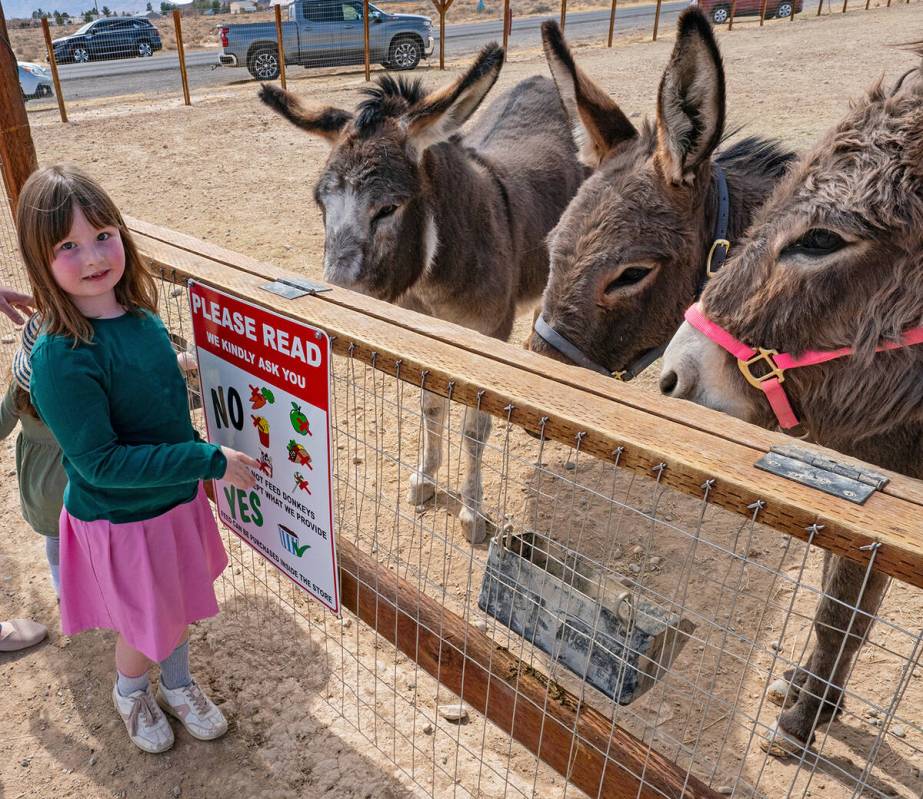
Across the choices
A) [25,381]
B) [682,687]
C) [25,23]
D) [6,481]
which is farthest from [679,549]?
[25,23]

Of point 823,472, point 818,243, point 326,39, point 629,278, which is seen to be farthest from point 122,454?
point 326,39

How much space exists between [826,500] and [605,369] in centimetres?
164

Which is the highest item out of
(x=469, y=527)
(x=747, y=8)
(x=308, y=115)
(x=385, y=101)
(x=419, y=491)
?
(x=747, y=8)

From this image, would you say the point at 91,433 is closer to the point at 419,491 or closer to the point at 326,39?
the point at 419,491

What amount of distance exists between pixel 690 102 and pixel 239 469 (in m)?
1.93

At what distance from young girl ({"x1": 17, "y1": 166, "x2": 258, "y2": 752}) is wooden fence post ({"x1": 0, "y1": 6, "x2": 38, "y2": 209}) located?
2.06 m

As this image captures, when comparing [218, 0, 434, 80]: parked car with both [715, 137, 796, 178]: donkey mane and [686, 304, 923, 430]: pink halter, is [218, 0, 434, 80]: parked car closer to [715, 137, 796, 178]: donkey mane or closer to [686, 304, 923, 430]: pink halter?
[715, 137, 796, 178]: donkey mane

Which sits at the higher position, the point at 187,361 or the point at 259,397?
the point at 259,397

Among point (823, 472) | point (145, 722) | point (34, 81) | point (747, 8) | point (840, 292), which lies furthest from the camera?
point (747, 8)

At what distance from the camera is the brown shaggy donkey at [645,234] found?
2.49 metres

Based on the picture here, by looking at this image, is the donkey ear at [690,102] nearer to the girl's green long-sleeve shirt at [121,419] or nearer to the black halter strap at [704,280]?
the black halter strap at [704,280]

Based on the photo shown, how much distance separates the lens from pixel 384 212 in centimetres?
358

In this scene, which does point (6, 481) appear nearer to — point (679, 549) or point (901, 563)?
point (679, 549)

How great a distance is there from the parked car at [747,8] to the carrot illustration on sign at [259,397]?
2705 centimetres
